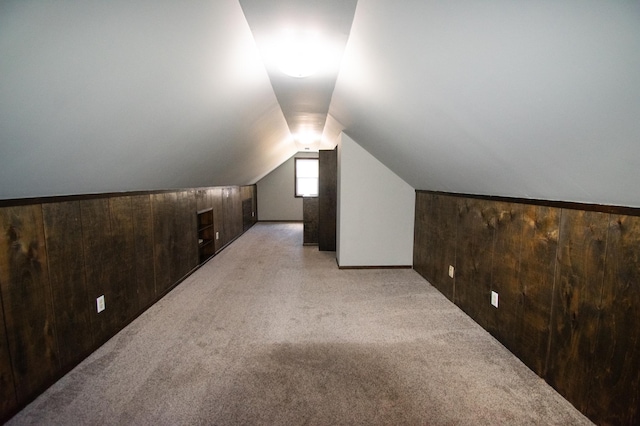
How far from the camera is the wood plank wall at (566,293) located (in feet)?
4.32

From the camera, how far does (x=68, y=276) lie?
6.16ft

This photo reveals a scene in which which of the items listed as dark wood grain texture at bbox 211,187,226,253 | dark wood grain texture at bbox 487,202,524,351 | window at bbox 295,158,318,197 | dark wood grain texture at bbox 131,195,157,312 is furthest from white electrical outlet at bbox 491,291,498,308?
window at bbox 295,158,318,197

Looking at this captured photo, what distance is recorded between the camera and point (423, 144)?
2.27 m

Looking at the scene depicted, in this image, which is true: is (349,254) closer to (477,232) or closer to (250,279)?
(250,279)

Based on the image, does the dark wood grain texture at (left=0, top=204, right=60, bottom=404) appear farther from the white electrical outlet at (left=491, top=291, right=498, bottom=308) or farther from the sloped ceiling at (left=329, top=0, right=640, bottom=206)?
the white electrical outlet at (left=491, top=291, right=498, bottom=308)

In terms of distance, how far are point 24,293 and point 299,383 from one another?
1.63 meters

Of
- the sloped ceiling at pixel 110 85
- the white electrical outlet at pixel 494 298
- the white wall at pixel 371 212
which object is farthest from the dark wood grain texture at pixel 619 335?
the white wall at pixel 371 212

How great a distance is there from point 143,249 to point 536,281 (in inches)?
128

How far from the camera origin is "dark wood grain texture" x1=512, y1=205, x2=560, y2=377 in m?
1.75

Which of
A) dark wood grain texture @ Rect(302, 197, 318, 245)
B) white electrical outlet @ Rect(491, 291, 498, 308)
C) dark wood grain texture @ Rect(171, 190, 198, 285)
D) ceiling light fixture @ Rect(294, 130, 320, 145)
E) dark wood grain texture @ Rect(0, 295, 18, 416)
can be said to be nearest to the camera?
dark wood grain texture @ Rect(0, 295, 18, 416)

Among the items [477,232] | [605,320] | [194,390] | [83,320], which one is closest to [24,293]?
[83,320]

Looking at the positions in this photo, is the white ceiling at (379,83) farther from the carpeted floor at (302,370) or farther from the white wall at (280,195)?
the white wall at (280,195)

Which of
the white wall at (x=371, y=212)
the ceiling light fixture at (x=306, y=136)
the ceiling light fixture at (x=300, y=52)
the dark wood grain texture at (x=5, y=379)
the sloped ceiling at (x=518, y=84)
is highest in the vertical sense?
the ceiling light fixture at (x=306, y=136)

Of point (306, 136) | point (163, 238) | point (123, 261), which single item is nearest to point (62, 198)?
point (123, 261)
